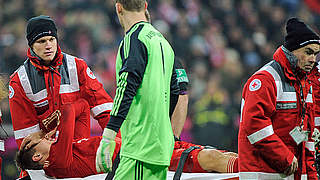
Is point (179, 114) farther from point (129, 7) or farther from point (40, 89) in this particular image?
point (129, 7)

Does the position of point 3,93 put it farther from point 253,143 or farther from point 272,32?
point 272,32

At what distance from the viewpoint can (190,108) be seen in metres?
9.52

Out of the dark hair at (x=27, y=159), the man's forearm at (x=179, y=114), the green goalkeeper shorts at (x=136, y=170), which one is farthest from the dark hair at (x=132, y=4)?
the man's forearm at (x=179, y=114)

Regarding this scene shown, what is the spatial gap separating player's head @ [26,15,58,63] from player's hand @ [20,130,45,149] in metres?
0.68

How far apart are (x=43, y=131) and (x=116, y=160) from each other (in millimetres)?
892

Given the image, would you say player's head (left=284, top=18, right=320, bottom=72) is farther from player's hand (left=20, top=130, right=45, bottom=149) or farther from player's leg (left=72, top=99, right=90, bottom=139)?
player's hand (left=20, top=130, right=45, bottom=149)

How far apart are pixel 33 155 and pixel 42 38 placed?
1061 millimetres

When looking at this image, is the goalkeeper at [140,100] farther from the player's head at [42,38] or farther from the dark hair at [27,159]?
the dark hair at [27,159]

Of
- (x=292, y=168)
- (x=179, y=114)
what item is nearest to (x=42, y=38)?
(x=179, y=114)

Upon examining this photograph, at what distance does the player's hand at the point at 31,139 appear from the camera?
5.46 m

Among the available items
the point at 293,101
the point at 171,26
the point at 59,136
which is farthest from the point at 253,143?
the point at 171,26

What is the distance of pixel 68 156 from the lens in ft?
17.9

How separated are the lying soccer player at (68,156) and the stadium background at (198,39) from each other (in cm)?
270

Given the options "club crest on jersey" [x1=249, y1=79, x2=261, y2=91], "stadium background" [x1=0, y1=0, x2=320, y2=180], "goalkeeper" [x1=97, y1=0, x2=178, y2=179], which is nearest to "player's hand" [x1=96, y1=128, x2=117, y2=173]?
"goalkeeper" [x1=97, y1=0, x2=178, y2=179]
